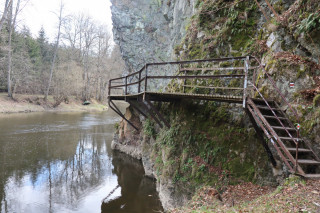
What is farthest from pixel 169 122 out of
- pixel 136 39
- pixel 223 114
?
pixel 136 39

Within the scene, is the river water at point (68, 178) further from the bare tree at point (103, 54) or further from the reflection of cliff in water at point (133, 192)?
the bare tree at point (103, 54)

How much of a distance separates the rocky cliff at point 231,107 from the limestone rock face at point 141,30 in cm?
1830

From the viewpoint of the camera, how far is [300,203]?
358cm

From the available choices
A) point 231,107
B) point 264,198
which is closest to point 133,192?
point 231,107

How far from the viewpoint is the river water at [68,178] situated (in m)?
7.50

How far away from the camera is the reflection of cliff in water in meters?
7.46

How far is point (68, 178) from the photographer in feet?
32.0

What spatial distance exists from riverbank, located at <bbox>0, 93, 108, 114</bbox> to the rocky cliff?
25794mm

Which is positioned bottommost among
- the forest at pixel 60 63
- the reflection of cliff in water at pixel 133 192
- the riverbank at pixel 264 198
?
the reflection of cliff in water at pixel 133 192

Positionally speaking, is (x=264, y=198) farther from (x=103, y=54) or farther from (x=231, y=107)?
(x=103, y=54)

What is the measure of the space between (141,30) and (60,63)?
20657 millimetres

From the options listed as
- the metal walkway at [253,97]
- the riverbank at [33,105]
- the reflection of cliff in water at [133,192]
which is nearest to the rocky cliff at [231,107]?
the metal walkway at [253,97]

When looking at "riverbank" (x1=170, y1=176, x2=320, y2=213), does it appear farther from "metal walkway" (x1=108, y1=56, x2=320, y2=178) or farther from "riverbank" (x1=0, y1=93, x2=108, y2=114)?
"riverbank" (x1=0, y1=93, x2=108, y2=114)

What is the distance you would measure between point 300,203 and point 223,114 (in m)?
3.44
